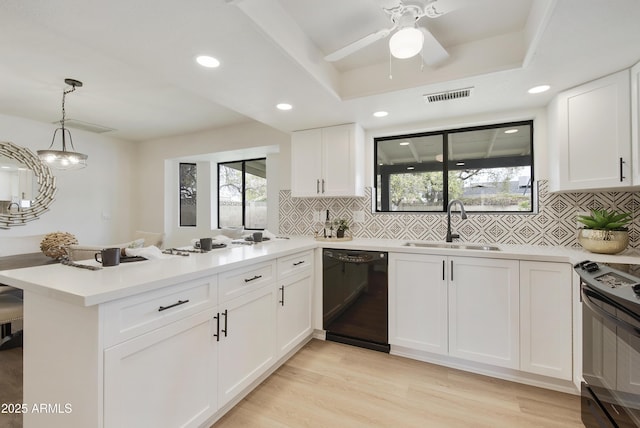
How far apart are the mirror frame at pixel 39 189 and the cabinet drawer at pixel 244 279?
3769 millimetres

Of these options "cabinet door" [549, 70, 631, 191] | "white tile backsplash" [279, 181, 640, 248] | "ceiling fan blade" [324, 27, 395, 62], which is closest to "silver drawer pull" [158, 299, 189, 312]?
"ceiling fan blade" [324, 27, 395, 62]

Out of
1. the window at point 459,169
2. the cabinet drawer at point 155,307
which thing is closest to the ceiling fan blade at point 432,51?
the window at point 459,169

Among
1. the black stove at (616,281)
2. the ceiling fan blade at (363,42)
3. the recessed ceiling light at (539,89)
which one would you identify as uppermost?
the recessed ceiling light at (539,89)

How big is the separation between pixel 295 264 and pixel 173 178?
344cm

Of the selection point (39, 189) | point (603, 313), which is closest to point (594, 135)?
point (603, 313)

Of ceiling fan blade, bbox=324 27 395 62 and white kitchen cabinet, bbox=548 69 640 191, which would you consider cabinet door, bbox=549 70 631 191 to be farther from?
ceiling fan blade, bbox=324 27 395 62

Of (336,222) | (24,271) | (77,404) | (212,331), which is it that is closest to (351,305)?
(336,222)

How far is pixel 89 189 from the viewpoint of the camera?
4242 millimetres

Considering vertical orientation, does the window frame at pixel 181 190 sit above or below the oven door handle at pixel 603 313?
above

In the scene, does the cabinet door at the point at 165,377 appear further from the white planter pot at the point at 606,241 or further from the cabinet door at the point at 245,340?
the white planter pot at the point at 606,241

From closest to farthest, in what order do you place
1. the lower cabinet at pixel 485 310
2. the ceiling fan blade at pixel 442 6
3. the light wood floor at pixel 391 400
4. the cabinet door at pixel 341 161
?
the ceiling fan blade at pixel 442 6 → the light wood floor at pixel 391 400 → the lower cabinet at pixel 485 310 → the cabinet door at pixel 341 161

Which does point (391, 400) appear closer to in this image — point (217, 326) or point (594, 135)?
point (217, 326)

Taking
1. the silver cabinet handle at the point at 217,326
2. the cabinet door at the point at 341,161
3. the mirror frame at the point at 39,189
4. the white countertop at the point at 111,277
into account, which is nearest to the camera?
the white countertop at the point at 111,277

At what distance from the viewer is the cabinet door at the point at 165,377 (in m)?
1.05
